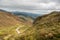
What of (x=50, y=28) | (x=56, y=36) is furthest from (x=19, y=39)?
(x=56, y=36)

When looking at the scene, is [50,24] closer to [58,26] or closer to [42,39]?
[58,26]

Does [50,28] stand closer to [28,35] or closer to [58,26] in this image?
[58,26]

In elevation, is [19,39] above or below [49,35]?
below

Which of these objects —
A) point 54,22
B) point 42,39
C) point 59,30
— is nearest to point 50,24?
point 54,22

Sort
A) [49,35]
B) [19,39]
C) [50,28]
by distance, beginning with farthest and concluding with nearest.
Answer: [19,39] → [50,28] → [49,35]

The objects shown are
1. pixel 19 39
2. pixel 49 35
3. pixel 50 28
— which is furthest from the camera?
pixel 19 39

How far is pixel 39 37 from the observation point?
68.0m

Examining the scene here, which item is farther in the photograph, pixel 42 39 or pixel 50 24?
pixel 50 24

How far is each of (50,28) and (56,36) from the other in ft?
29.0

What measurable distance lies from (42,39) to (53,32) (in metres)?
5.13

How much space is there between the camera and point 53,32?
6869 cm

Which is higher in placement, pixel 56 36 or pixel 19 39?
pixel 56 36

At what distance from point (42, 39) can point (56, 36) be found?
514 centimetres

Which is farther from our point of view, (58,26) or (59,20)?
(59,20)
